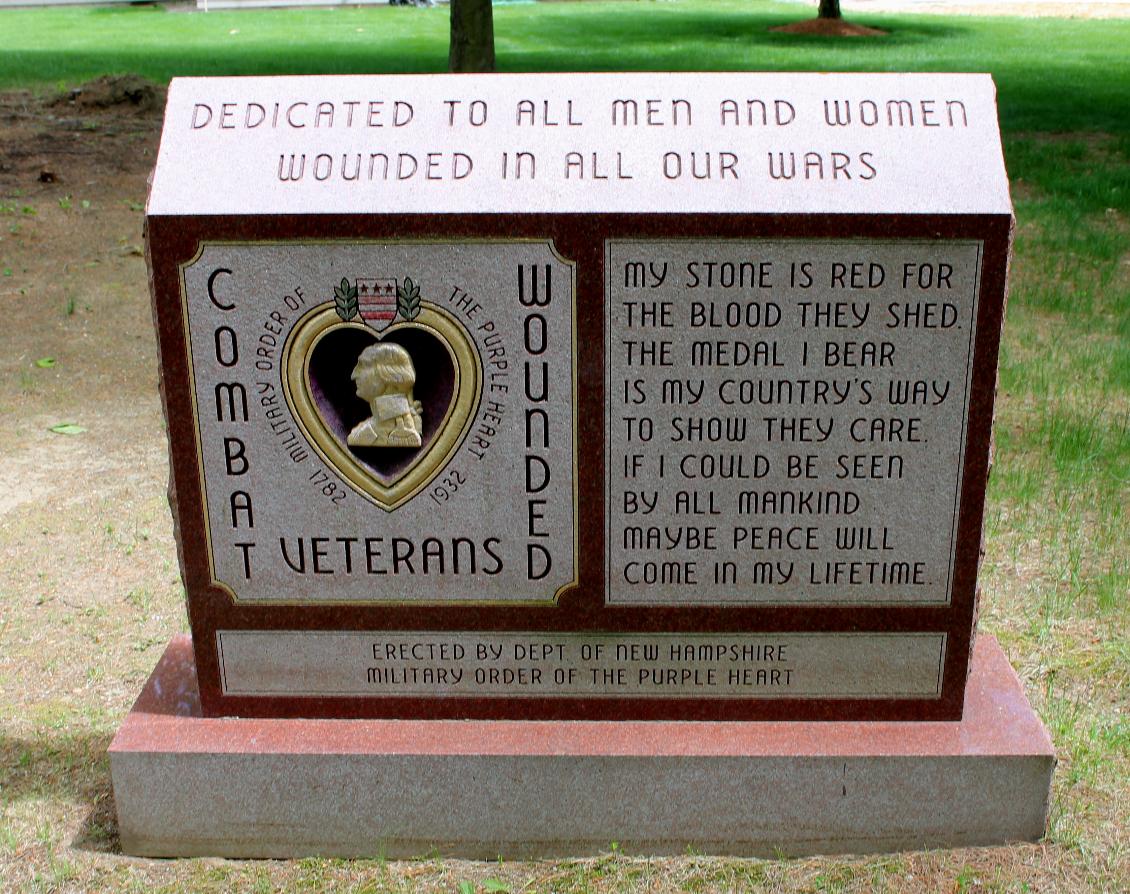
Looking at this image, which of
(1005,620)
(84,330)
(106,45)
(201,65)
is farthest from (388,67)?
(1005,620)

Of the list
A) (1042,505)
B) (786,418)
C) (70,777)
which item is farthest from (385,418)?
(1042,505)

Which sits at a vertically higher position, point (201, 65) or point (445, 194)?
point (445, 194)

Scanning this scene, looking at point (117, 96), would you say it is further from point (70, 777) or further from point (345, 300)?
point (345, 300)

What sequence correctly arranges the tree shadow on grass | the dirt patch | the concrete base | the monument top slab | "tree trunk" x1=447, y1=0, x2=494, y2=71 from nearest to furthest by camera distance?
the monument top slab, the concrete base, the tree shadow on grass, "tree trunk" x1=447, y1=0, x2=494, y2=71, the dirt patch

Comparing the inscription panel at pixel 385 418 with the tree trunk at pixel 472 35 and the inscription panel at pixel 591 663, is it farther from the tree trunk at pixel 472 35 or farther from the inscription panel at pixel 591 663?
the tree trunk at pixel 472 35

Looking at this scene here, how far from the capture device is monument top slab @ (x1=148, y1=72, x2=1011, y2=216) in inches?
110

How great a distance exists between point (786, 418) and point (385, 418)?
0.97m

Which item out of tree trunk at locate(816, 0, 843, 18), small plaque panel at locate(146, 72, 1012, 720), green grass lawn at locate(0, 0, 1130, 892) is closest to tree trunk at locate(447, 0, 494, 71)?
green grass lawn at locate(0, 0, 1130, 892)

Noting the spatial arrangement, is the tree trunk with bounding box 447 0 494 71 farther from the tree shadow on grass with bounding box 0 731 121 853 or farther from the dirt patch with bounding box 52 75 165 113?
the tree shadow on grass with bounding box 0 731 121 853

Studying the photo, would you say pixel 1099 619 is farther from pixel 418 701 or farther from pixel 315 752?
pixel 315 752

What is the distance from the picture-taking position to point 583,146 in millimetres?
2857

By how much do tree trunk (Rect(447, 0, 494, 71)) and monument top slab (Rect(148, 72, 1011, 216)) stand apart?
9149mm

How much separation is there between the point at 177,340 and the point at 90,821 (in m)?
1.37

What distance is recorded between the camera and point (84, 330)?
7.43 meters
